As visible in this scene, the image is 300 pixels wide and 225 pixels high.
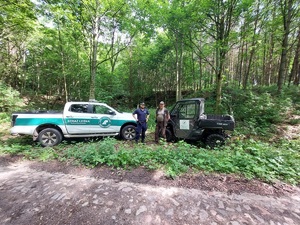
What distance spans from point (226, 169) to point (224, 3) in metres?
7.82

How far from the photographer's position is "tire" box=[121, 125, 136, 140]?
6.31 meters

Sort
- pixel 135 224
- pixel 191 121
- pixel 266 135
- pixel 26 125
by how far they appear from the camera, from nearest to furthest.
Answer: pixel 135 224 < pixel 26 125 < pixel 191 121 < pixel 266 135

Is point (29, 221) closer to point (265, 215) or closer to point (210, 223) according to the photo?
point (210, 223)

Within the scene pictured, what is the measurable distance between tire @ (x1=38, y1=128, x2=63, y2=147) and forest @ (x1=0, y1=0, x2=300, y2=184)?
1.52 feet

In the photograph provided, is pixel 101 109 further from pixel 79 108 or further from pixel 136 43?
pixel 136 43

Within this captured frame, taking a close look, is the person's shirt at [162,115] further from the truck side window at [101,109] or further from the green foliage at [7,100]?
the green foliage at [7,100]

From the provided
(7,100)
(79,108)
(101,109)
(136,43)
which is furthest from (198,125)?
(136,43)

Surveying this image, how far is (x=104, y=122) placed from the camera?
19.7 ft

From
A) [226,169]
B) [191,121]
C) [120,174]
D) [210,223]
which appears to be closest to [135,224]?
[210,223]

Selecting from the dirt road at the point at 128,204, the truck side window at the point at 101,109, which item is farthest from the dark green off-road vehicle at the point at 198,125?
the truck side window at the point at 101,109

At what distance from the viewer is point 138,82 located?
17.9m

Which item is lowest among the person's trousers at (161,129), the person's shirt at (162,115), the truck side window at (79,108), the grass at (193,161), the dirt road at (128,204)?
→ the dirt road at (128,204)

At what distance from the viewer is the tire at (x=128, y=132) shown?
6.31m

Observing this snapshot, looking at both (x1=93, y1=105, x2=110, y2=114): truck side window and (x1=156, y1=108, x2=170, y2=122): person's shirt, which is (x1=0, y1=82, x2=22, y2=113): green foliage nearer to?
(x1=93, y1=105, x2=110, y2=114): truck side window
